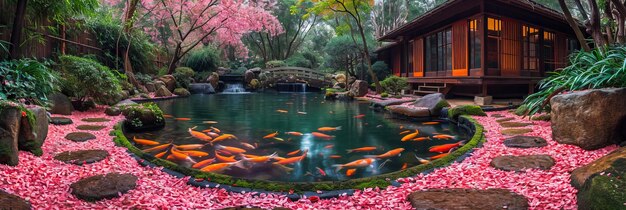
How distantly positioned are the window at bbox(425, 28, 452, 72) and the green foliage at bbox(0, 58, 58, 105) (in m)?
12.6

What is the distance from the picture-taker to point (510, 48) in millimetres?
12484

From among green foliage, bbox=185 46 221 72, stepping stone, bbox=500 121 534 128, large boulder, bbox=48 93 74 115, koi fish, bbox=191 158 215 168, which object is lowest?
koi fish, bbox=191 158 215 168

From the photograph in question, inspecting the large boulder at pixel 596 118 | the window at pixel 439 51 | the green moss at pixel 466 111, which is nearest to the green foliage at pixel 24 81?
the large boulder at pixel 596 118

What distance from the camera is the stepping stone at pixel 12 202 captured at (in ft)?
8.27

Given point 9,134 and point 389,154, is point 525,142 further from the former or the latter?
point 9,134

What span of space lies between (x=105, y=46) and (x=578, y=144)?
16517 mm

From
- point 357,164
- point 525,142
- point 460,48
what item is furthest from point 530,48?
point 357,164

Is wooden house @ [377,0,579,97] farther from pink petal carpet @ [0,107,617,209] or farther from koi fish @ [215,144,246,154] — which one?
koi fish @ [215,144,246,154]

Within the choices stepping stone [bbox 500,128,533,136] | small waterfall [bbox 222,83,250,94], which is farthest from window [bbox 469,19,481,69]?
small waterfall [bbox 222,83,250,94]

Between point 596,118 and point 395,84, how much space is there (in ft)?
41.1

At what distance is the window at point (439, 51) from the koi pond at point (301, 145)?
20.2ft

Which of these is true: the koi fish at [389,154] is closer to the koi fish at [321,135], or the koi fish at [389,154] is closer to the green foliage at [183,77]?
the koi fish at [321,135]

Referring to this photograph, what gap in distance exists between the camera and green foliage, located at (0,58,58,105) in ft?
16.3

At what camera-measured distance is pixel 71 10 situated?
26.0ft
